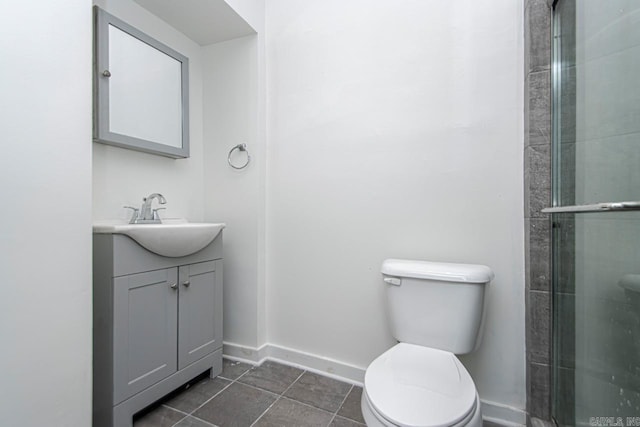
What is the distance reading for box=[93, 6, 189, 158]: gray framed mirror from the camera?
1411 mm

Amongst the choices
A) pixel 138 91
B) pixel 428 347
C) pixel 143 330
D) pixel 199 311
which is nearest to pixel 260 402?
pixel 199 311

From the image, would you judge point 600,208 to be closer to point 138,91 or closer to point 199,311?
point 199,311

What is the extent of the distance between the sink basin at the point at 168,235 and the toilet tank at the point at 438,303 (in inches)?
35.6

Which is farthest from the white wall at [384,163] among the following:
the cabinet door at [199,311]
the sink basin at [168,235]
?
the sink basin at [168,235]

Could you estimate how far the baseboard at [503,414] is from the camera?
133 cm

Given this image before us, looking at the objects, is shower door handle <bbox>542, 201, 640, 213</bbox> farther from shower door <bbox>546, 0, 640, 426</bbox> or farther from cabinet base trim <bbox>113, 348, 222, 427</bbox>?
cabinet base trim <bbox>113, 348, 222, 427</bbox>

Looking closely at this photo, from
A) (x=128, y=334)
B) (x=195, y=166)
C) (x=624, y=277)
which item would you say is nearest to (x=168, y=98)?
(x=195, y=166)

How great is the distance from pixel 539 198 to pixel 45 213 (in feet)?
5.95

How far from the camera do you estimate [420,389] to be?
0.94 meters

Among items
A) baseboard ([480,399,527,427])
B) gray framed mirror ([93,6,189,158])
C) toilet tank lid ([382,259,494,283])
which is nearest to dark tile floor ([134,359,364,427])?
baseboard ([480,399,527,427])

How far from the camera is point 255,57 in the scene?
6.03 ft

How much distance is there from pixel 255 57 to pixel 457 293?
1.71 metres

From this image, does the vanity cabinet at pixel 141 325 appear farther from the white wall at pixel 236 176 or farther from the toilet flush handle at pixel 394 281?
the toilet flush handle at pixel 394 281

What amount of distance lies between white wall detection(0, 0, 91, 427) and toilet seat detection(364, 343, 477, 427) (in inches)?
41.2
